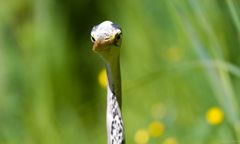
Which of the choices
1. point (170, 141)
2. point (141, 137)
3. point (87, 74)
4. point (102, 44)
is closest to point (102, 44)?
point (102, 44)

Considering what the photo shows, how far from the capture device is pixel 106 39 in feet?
6.01

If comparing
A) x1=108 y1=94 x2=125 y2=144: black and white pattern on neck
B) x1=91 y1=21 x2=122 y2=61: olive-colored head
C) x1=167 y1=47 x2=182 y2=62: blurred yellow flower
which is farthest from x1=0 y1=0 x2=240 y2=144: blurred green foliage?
x1=91 y1=21 x2=122 y2=61: olive-colored head

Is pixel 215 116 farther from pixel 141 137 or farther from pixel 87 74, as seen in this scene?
pixel 87 74

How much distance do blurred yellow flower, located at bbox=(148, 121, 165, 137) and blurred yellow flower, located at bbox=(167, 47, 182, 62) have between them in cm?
42

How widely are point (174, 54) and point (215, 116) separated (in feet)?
2.68

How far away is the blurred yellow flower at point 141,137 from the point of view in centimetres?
331

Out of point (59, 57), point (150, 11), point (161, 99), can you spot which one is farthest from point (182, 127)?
point (59, 57)

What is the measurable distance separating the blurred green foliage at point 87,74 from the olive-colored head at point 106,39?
3.74ft

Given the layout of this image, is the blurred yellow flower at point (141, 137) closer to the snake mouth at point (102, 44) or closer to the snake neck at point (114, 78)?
the snake neck at point (114, 78)

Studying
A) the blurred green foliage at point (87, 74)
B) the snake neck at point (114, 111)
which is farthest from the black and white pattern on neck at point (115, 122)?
the blurred green foliage at point (87, 74)

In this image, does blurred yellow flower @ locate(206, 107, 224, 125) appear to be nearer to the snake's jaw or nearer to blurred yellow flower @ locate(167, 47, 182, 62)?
blurred yellow flower @ locate(167, 47, 182, 62)

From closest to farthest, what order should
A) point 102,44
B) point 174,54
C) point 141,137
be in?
point 102,44 < point 141,137 < point 174,54

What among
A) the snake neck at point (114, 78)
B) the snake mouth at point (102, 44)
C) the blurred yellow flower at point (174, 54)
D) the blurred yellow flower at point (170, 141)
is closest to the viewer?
the snake mouth at point (102, 44)

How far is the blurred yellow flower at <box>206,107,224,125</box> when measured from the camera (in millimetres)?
3002
